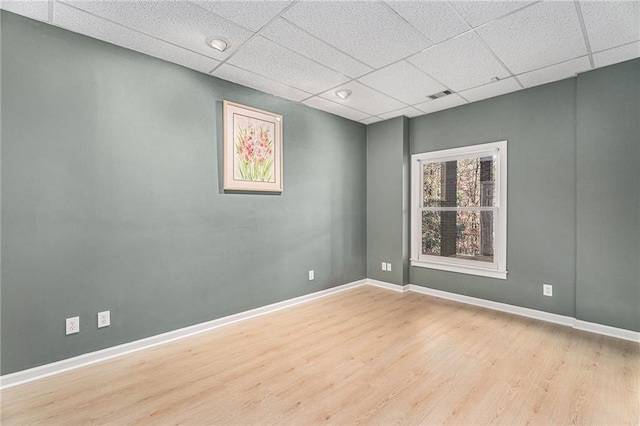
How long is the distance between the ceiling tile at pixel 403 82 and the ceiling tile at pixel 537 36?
2.29ft

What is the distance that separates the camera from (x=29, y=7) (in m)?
2.05

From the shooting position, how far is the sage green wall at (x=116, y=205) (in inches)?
84.4

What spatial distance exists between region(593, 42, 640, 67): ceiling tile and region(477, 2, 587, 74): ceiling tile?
0.20 metres

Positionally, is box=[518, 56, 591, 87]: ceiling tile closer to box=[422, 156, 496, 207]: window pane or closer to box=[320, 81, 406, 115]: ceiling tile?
box=[422, 156, 496, 207]: window pane

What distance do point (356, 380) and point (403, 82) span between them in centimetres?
296

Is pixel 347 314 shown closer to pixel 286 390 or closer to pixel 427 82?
pixel 286 390

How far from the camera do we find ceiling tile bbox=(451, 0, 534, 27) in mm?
2029

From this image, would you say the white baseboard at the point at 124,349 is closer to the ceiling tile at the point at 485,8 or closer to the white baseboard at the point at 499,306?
the white baseboard at the point at 499,306

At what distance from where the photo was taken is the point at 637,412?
180 centimetres

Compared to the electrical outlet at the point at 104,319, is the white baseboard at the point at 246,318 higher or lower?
lower

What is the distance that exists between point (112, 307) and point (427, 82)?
377cm

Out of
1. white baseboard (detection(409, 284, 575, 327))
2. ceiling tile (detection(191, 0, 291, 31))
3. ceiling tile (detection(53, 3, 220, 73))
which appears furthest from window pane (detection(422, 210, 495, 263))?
ceiling tile (detection(53, 3, 220, 73))

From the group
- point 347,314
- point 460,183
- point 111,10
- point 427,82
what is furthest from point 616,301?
point 111,10

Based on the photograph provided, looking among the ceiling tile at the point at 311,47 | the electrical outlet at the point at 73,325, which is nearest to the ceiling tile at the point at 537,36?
the ceiling tile at the point at 311,47
